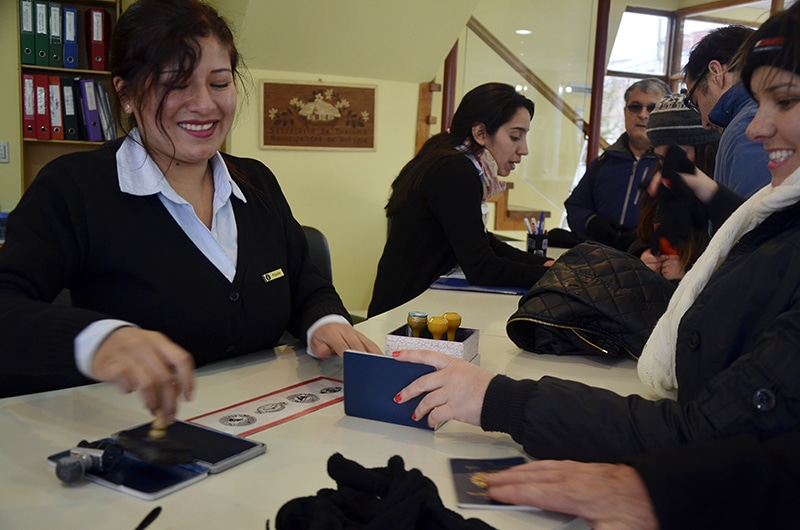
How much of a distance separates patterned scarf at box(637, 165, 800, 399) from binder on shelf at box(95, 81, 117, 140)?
361 cm

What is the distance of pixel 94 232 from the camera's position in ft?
4.90

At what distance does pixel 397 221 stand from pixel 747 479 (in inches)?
82.1

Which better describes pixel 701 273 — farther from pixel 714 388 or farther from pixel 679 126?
pixel 679 126

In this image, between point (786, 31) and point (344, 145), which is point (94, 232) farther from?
point (344, 145)

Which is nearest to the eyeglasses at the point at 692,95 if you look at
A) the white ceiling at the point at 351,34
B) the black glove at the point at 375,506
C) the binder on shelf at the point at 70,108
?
the white ceiling at the point at 351,34

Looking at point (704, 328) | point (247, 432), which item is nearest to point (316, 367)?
point (247, 432)

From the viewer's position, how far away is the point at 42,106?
4.09 m

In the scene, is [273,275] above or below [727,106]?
below

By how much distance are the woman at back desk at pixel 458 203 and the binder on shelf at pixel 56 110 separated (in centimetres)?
221

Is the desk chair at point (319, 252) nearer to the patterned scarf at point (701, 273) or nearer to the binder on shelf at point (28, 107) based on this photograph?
the patterned scarf at point (701, 273)

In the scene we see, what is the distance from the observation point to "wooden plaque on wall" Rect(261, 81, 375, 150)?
418 cm

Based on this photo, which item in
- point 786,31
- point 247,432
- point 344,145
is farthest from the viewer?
point 344,145

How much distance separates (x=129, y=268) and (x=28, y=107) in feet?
10.0

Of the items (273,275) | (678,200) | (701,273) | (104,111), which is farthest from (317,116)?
(701,273)
